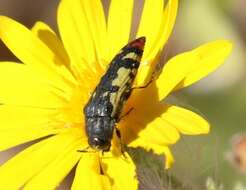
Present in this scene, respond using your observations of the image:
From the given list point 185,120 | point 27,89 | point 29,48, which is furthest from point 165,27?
point 27,89

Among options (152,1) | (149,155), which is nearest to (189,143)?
(149,155)

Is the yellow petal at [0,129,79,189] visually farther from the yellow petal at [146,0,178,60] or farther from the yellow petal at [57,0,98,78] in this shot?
the yellow petal at [146,0,178,60]

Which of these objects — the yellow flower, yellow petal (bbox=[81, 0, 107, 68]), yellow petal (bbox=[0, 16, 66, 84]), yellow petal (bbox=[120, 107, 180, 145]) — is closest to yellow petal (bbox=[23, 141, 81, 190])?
the yellow flower

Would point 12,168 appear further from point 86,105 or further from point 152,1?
point 152,1

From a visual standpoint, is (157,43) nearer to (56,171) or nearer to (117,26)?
(117,26)

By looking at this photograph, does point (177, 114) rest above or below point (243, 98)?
below
